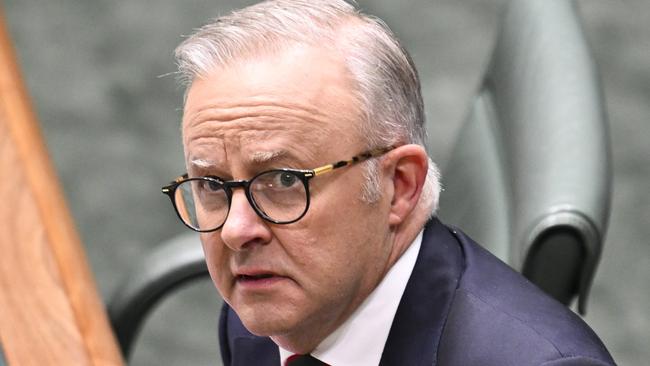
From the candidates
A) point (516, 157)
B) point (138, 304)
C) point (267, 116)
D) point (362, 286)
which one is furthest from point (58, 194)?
point (138, 304)

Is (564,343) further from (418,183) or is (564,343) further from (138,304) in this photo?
(138,304)

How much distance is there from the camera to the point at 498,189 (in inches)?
67.7

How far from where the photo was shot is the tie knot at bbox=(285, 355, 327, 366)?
4.56ft

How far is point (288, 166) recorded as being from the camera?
4.12 feet

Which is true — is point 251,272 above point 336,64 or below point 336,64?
below

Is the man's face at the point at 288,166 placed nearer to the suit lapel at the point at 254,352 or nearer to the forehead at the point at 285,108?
the forehead at the point at 285,108

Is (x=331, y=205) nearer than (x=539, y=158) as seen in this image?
Yes

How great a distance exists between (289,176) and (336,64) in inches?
4.9

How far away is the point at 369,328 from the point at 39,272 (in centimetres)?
71

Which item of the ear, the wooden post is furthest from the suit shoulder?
the wooden post

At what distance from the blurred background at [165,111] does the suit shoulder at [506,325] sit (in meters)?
1.61

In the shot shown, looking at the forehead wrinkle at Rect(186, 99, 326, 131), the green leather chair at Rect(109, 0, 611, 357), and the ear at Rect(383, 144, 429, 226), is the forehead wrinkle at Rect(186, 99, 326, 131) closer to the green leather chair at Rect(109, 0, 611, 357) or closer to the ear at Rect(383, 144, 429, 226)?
the ear at Rect(383, 144, 429, 226)

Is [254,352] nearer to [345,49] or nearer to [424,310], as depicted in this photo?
[424,310]

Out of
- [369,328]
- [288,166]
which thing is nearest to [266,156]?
[288,166]
